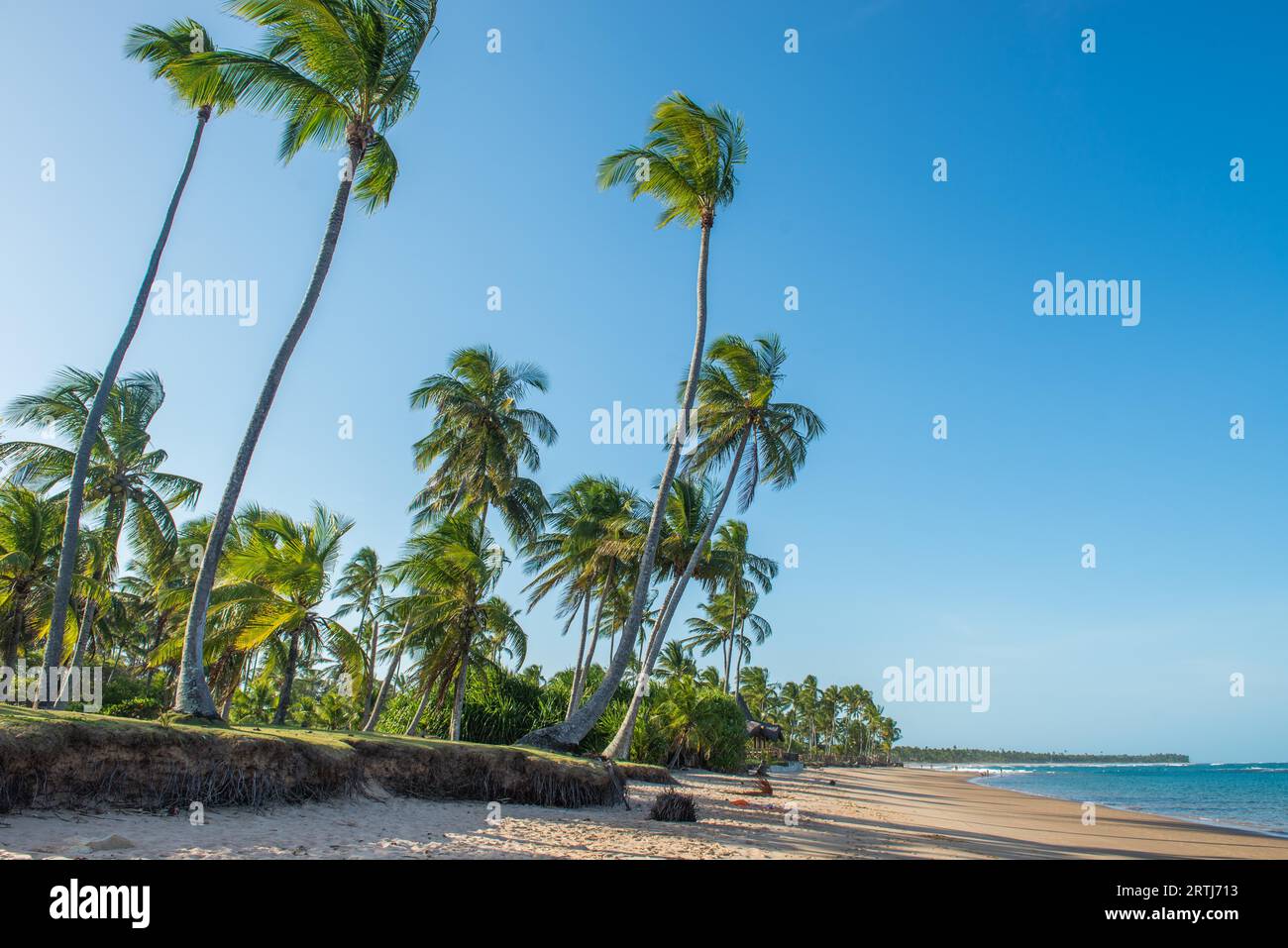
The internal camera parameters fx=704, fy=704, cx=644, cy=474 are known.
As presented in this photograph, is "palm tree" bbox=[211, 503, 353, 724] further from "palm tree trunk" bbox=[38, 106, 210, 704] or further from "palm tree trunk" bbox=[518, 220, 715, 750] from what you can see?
"palm tree trunk" bbox=[518, 220, 715, 750]

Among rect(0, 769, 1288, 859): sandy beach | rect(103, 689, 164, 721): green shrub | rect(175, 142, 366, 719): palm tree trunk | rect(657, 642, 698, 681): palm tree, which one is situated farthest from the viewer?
rect(657, 642, 698, 681): palm tree

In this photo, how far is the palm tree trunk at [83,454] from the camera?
12.4m

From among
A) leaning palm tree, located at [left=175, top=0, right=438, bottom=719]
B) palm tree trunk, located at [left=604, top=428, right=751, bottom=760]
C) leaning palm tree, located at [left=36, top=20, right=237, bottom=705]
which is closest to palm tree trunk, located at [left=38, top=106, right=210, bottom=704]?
leaning palm tree, located at [left=36, top=20, right=237, bottom=705]

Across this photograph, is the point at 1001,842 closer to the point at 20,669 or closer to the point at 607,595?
the point at 607,595

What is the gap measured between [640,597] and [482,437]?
435 inches

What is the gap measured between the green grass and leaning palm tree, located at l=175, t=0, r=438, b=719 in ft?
10.4

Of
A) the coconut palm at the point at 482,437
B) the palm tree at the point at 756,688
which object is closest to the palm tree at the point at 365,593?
the coconut palm at the point at 482,437

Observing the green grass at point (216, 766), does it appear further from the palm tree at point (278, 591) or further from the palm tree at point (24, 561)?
the palm tree at point (24, 561)

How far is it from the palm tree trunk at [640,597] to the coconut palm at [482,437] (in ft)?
32.4

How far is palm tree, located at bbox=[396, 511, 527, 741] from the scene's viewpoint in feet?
61.6

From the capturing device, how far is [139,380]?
21.6 meters

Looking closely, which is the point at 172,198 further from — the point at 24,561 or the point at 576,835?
the point at 576,835

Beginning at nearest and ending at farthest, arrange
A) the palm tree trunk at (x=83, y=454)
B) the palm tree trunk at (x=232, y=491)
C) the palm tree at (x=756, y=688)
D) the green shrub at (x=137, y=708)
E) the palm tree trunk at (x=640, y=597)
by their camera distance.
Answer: the palm tree trunk at (x=232, y=491), the palm tree trunk at (x=83, y=454), the palm tree trunk at (x=640, y=597), the green shrub at (x=137, y=708), the palm tree at (x=756, y=688)
